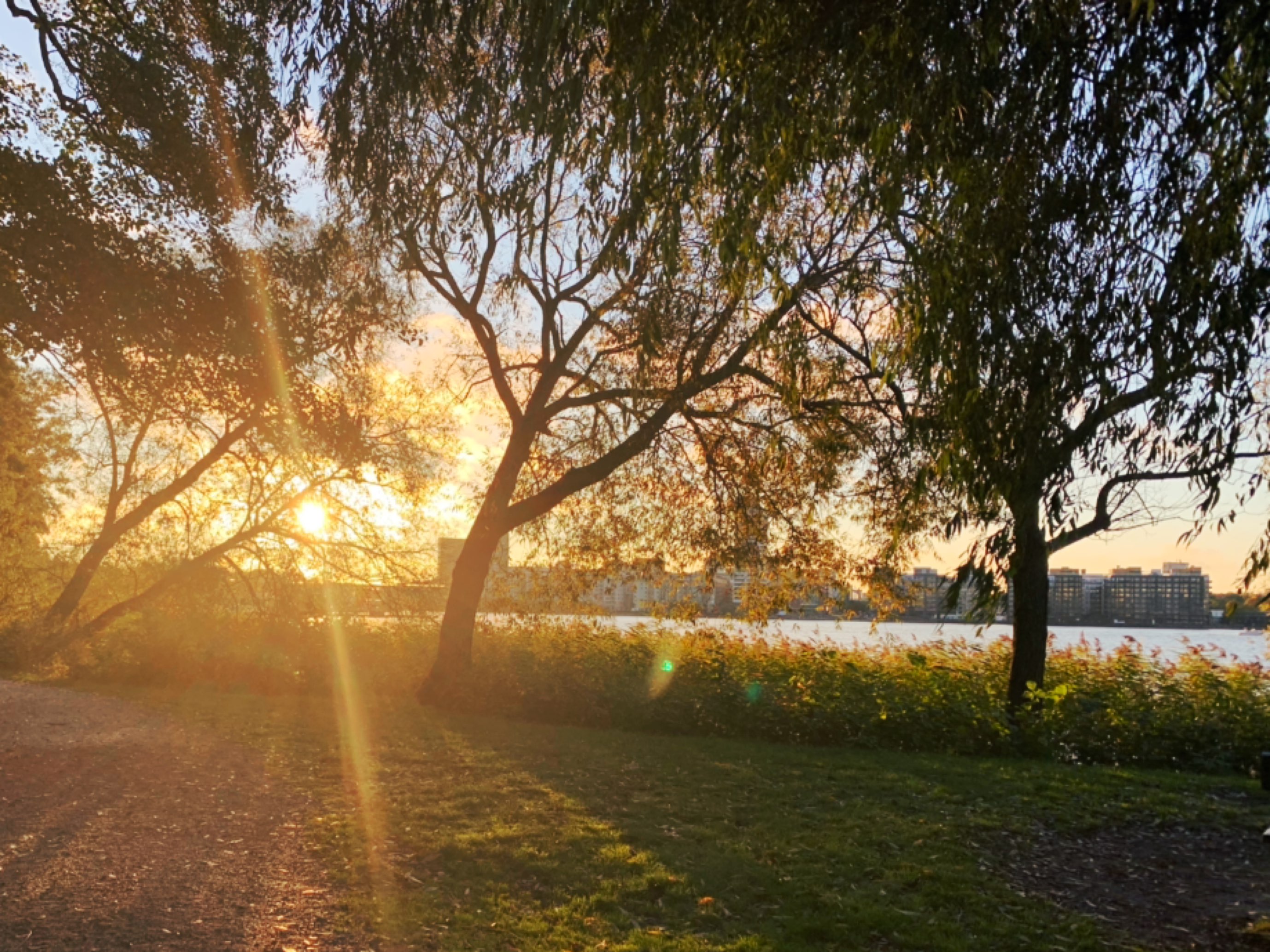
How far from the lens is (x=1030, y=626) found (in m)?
11.3

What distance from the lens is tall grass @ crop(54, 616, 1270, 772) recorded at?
10531 mm

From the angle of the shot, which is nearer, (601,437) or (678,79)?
(678,79)

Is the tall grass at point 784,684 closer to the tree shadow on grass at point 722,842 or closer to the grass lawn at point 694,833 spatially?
the grass lawn at point 694,833

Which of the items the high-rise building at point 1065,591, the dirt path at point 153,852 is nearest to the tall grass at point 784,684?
the high-rise building at point 1065,591

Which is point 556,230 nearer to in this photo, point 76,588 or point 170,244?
point 170,244

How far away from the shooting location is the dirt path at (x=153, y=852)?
4.52 metres

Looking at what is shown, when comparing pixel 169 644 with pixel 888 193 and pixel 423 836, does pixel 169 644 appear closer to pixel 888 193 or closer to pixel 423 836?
pixel 423 836

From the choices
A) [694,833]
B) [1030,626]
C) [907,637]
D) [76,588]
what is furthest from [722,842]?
[76,588]

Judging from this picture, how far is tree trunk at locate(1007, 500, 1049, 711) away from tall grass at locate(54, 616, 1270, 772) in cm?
24

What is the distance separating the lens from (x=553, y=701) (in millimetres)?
12797

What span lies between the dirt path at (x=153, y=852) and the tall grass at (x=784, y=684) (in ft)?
15.2

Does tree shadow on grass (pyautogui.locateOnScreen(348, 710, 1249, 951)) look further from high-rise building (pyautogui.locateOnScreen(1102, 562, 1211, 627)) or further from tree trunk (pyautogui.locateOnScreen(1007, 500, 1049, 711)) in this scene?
high-rise building (pyautogui.locateOnScreen(1102, 562, 1211, 627))

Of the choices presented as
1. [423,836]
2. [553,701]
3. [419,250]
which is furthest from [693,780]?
[419,250]

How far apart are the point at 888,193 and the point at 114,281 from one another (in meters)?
5.90
